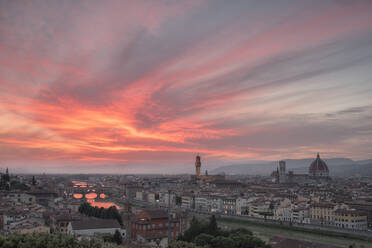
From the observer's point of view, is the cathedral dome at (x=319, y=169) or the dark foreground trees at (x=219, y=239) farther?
the cathedral dome at (x=319, y=169)

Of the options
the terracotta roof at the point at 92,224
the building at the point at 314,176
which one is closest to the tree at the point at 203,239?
the terracotta roof at the point at 92,224

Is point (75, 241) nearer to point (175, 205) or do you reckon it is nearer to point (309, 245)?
point (309, 245)

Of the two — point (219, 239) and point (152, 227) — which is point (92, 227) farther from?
point (219, 239)

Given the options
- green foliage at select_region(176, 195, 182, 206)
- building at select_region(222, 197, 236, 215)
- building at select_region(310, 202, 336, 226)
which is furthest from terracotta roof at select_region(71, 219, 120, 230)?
green foliage at select_region(176, 195, 182, 206)

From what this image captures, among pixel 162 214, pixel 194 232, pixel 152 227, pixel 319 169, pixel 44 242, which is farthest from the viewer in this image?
pixel 319 169

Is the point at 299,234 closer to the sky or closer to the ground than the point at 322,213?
closer to the ground

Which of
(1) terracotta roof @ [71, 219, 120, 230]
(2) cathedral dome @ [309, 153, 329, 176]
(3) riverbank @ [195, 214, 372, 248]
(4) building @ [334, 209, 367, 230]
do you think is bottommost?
(3) riverbank @ [195, 214, 372, 248]

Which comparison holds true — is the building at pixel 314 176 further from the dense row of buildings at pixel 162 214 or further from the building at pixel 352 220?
the building at pixel 352 220

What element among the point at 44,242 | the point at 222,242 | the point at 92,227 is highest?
the point at 44,242

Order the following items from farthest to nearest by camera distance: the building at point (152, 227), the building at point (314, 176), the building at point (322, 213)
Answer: the building at point (314, 176), the building at point (322, 213), the building at point (152, 227)

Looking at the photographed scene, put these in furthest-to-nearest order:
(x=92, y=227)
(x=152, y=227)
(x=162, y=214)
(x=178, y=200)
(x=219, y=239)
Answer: (x=178, y=200), (x=162, y=214), (x=152, y=227), (x=92, y=227), (x=219, y=239)

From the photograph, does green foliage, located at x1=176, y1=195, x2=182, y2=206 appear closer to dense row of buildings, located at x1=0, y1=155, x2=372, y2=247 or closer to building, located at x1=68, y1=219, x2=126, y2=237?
dense row of buildings, located at x1=0, y1=155, x2=372, y2=247

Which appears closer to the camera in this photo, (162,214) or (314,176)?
(162,214)

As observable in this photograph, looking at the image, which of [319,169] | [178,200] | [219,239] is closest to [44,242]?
[219,239]
